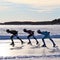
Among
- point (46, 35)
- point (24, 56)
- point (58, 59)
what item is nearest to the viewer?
point (58, 59)

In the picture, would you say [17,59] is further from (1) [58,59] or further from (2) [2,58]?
(1) [58,59]

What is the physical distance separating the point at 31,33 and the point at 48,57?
8.60 metres

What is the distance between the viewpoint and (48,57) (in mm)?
15602

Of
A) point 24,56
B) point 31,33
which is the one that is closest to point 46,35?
point 31,33

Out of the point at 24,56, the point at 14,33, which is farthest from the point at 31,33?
the point at 24,56

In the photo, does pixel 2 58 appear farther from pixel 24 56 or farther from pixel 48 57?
pixel 48 57

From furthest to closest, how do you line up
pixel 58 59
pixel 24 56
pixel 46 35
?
pixel 46 35
pixel 24 56
pixel 58 59

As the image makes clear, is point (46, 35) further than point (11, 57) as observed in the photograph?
Yes

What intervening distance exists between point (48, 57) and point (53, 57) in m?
0.24

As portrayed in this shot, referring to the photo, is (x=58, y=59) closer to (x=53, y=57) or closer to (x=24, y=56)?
(x=53, y=57)

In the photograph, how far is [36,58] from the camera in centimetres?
1535

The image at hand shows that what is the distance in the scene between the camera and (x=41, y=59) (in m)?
15.0

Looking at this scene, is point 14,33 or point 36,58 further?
point 14,33

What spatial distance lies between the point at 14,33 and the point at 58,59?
28.6 feet
